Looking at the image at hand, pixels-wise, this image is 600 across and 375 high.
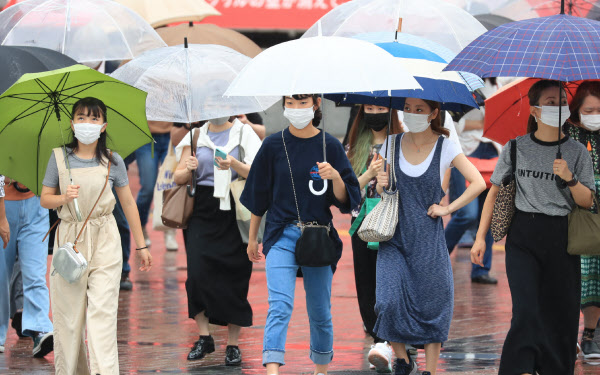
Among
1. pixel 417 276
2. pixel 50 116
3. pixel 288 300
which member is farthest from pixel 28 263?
pixel 417 276

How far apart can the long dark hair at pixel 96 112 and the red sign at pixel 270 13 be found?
11.2 meters

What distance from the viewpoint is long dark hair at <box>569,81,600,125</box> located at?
658 centimetres

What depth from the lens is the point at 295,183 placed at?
6.48 m

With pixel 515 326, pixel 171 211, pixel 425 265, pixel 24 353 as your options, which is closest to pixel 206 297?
pixel 171 211

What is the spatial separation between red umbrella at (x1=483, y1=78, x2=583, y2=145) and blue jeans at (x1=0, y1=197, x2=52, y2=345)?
126 inches

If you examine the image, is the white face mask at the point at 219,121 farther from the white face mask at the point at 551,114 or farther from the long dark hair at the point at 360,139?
the white face mask at the point at 551,114

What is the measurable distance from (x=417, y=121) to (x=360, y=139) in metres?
1.08

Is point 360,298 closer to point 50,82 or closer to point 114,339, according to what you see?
point 114,339

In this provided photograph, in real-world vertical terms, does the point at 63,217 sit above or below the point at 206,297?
above

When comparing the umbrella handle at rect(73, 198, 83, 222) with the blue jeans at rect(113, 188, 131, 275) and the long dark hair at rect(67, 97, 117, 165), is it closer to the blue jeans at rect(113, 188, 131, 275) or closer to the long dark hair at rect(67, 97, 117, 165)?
the long dark hair at rect(67, 97, 117, 165)

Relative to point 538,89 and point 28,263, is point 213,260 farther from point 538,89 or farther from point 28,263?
point 538,89

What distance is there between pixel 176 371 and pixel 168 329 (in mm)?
1453

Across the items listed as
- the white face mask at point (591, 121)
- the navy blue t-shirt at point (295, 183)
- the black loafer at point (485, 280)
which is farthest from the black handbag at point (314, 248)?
the black loafer at point (485, 280)

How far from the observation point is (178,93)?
7289mm
